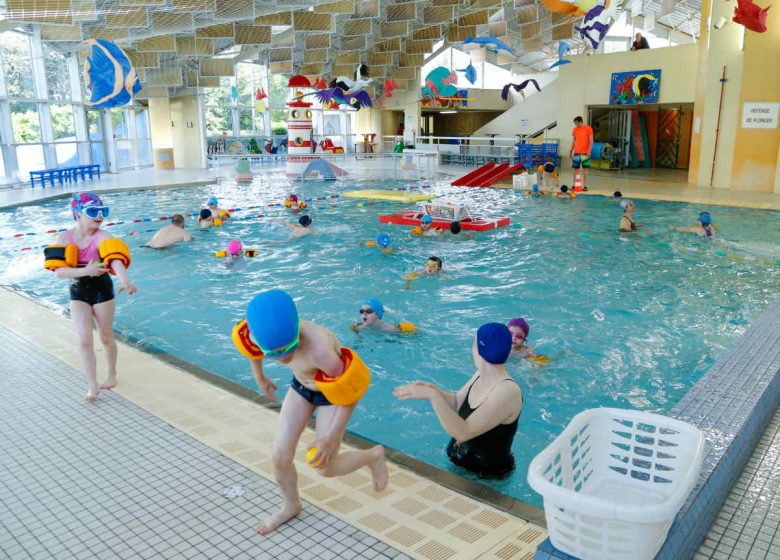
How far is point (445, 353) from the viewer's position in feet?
19.0

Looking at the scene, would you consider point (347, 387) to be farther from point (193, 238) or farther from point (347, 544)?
point (193, 238)

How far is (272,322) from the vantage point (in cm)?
231

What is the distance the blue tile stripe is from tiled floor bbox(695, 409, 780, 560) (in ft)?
0.13

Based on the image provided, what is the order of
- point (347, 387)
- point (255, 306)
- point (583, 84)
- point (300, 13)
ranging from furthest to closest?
point (583, 84) < point (300, 13) < point (347, 387) < point (255, 306)

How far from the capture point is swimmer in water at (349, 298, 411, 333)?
5906 mm

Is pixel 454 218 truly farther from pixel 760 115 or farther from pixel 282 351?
pixel 760 115

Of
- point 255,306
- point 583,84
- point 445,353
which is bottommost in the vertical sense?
point 445,353

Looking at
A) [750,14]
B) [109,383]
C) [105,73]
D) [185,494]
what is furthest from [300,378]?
[750,14]

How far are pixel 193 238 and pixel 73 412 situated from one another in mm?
7232

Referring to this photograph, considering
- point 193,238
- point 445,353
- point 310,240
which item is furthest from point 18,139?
point 445,353

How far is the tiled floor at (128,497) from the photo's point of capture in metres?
2.59

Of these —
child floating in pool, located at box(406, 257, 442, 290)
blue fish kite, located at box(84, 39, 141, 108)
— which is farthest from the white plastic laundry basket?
blue fish kite, located at box(84, 39, 141, 108)

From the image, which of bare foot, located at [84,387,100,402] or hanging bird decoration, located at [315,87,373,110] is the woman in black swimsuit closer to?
bare foot, located at [84,387,100,402]

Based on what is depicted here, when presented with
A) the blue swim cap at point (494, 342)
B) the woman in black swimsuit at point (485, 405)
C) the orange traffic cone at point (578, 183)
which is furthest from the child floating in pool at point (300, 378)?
the orange traffic cone at point (578, 183)
